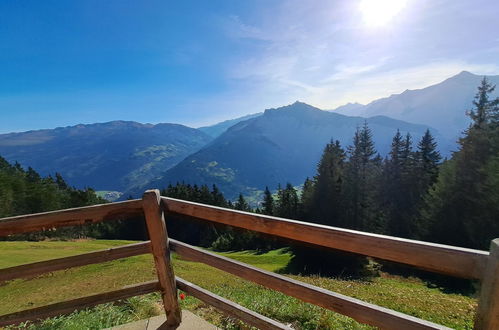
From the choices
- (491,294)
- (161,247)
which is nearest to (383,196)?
(161,247)

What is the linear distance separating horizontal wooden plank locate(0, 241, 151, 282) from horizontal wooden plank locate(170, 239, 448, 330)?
674 mm

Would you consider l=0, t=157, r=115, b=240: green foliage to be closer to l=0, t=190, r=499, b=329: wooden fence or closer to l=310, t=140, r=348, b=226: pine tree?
l=310, t=140, r=348, b=226: pine tree

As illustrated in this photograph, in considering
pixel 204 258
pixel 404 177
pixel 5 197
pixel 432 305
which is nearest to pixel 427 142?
pixel 404 177

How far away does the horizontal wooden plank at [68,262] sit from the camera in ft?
12.0

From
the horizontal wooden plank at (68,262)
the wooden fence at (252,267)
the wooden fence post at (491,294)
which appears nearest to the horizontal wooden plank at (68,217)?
the wooden fence at (252,267)

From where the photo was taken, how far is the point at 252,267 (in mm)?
3262

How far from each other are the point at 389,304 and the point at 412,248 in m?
7.90

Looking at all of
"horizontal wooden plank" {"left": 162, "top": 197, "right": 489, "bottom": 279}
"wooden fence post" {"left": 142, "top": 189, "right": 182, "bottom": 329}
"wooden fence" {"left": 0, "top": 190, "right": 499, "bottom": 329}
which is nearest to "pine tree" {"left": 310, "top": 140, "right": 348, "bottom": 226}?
"wooden fence post" {"left": 142, "top": 189, "right": 182, "bottom": 329}

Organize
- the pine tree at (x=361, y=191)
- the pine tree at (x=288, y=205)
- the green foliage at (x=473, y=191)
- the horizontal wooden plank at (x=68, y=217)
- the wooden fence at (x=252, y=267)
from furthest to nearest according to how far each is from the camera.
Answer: the pine tree at (x=288, y=205), the pine tree at (x=361, y=191), the green foliage at (x=473, y=191), the horizontal wooden plank at (x=68, y=217), the wooden fence at (x=252, y=267)

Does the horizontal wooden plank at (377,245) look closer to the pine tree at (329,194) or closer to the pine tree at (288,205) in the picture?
the pine tree at (329,194)

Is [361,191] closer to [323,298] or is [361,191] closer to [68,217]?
[323,298]

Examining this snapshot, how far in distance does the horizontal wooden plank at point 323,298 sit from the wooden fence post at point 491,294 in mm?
257

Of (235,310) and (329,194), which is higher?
(235,310)

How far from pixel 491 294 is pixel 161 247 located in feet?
10.8
